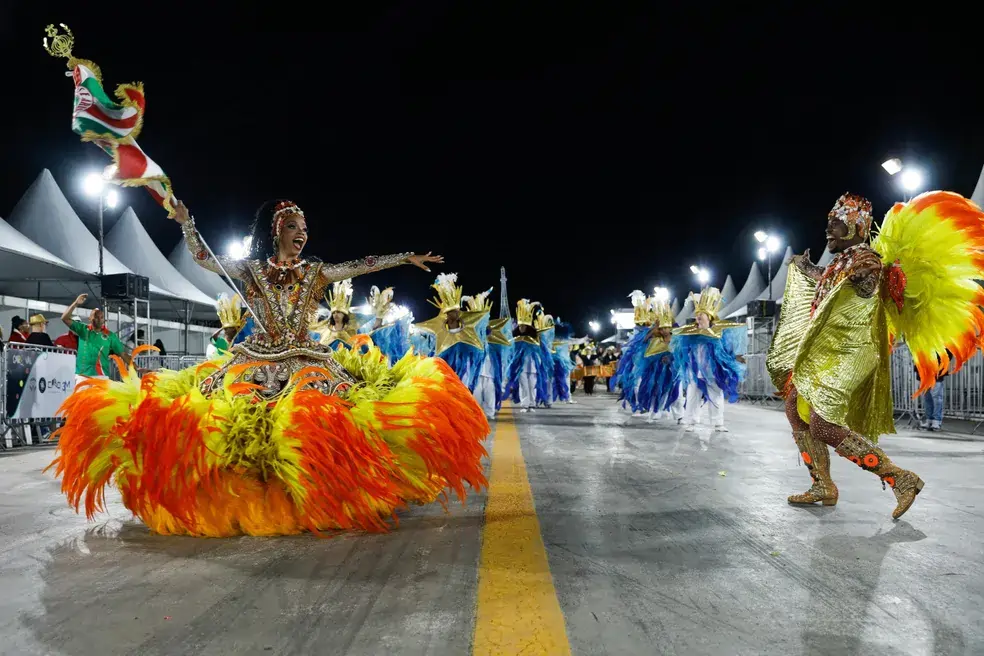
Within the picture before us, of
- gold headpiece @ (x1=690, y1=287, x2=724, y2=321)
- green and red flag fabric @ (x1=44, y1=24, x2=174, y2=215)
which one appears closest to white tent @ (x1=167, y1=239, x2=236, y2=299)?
gold headpiece @ (x1=690, y1=287, x2=724, y2=321)

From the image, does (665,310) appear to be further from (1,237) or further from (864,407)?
(1,237)

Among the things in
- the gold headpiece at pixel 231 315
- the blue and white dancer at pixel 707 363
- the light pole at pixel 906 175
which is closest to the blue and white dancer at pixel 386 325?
the gold headpiece at pixel 231 315

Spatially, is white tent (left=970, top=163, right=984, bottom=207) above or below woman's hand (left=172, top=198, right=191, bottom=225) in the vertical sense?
above

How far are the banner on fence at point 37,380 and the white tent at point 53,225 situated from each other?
674 cm

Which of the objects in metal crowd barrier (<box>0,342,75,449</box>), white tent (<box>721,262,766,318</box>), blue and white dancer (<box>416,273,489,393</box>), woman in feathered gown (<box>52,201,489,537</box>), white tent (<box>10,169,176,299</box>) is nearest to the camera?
woman in feathered gown (<box>52,201,489,537</box>)

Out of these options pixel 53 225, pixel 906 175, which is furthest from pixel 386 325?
pixel 906 175

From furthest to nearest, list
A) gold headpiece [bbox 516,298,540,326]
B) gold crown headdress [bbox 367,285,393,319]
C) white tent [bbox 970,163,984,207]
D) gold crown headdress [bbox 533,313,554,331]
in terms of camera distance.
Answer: gold crown headdress [bbox 533,313,554,331] < gold headpiece [bbox 516,298,540,326] < gold crown headdress [bbox 367,285,393,319] < white tent [bbox 970,163,984,207]

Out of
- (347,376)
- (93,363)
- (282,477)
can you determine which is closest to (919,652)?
(282,477)

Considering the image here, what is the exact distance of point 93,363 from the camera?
31.1ft

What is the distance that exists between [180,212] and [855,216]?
414 centimetres

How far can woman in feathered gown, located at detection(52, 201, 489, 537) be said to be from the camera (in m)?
3.40

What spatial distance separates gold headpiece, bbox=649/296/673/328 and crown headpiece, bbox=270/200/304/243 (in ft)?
29.9

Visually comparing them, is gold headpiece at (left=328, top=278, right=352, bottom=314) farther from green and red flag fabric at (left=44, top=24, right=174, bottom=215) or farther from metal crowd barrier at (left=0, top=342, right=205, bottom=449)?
green and red flag fabric at (left=44, top=24, right=174, bottom=215)

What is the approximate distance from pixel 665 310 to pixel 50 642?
11381 millimetres
